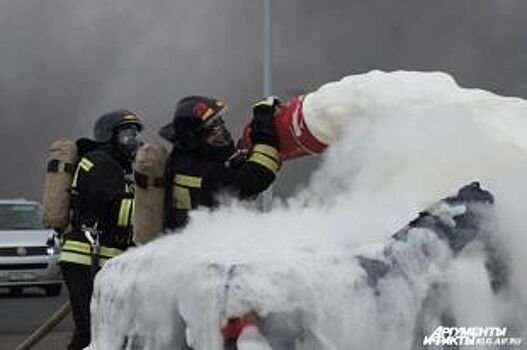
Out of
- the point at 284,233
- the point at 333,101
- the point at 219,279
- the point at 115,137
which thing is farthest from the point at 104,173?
the point at 219,279

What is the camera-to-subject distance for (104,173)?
661 centimetres

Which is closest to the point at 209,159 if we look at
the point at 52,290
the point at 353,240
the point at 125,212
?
the point at 125,212

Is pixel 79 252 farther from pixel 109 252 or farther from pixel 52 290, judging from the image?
pixel 52 290

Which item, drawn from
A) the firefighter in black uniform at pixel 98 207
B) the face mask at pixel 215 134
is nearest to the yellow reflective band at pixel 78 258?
the firefighter in black uniform at pixel 98 207

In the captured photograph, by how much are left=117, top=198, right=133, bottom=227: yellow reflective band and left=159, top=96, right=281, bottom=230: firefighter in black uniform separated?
66 cm

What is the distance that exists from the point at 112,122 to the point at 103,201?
0.49 meters

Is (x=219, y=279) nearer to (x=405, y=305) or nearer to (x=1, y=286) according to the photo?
(x=405, y=305)

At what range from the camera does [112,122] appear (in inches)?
269

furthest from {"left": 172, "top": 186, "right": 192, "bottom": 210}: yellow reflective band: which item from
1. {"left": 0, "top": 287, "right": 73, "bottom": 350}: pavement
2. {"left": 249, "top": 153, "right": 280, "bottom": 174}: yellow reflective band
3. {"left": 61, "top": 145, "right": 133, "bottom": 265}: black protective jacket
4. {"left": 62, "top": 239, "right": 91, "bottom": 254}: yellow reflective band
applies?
{"left": 0, "top": 287, "right": 73, "bottom": 350}: pavement

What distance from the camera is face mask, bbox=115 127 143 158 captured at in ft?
22.3

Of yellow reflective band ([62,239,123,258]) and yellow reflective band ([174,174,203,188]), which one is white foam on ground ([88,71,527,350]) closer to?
yellow reflective band ([174,174,203,188])

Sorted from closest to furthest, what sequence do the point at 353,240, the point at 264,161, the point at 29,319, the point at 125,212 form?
the point at 353,240 < the point at 264,161 < the point at 125,212 < the point at 29,319

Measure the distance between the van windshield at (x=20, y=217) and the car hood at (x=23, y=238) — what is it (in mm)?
187

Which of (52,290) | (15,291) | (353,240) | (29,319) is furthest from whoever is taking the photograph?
(15,291)
